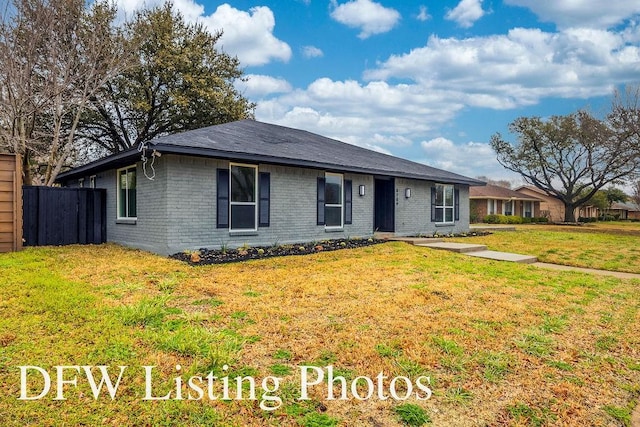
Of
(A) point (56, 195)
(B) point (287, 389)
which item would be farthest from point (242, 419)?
(A) point (56, 195)

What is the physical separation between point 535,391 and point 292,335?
7.05ft

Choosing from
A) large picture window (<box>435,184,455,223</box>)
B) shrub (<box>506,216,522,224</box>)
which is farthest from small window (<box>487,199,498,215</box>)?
A: large picture window (<box>435,184,455,223</box>)

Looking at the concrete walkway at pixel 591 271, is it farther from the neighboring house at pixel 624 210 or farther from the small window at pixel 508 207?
the neighboring house at pixel 624 210

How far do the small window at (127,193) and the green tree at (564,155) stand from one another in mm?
29070

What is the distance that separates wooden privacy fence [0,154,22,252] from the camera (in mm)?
8828

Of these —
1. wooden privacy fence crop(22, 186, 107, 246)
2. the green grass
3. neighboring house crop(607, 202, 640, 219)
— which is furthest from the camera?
neighboring house crop(607, 202, 640, 219)

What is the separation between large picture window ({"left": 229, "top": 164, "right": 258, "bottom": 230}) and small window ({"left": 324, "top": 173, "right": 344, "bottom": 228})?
8.83 feet

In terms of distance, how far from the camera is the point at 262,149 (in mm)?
10625

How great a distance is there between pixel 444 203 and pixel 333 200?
6.62 metres

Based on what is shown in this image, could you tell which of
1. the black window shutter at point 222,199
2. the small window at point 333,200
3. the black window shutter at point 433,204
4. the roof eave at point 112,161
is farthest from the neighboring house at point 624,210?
the roof eave at point 112,161

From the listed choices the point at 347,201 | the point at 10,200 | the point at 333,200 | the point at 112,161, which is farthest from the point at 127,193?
the point at 347,201

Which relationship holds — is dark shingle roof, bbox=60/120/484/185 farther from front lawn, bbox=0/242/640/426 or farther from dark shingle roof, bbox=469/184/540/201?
dark shingle roof, bbox=469/184/540/201

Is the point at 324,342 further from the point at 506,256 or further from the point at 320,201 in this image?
the point at 320,201

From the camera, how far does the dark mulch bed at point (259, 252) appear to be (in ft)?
28.2
